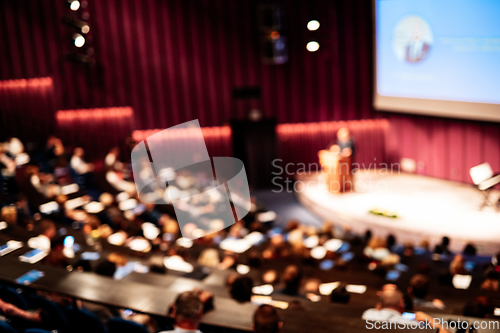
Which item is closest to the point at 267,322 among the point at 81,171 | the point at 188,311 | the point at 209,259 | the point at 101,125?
the point at 188,311

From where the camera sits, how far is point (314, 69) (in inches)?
445

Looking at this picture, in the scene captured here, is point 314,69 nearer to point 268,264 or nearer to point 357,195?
point 357,195

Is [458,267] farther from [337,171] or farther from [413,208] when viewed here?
[337,171]

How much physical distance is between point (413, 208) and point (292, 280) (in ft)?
15.1

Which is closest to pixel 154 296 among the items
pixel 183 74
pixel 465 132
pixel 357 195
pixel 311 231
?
pixel 311 231

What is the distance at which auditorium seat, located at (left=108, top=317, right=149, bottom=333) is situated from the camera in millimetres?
2728

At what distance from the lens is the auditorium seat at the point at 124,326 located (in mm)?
2728

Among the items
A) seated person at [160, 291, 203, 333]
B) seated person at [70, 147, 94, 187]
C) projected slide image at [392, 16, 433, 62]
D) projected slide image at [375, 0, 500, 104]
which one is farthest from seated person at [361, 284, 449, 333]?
seated person at [70, 147, 94, 187]

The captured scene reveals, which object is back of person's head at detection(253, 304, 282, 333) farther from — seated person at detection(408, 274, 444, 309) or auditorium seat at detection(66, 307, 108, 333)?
seated person at detection(408, 274, 444, 309)

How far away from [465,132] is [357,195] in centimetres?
265

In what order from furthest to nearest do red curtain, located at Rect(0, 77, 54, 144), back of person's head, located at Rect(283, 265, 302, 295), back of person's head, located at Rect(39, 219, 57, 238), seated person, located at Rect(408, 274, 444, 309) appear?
red curtain, located at Rect(0, 77, 54, 144) < back of person's head, located at Rect(39, 219, 57, 238) < back of person's head, located at Rect(283, 265, 302, 295) < seated person, located at Rect(408, 274, 444, 309)

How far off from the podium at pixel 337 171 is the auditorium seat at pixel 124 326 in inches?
257

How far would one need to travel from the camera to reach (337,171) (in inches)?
353

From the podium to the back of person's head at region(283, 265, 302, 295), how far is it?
471 cm
